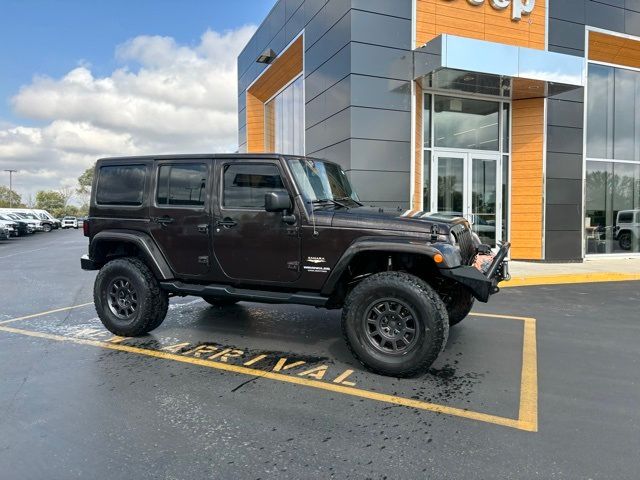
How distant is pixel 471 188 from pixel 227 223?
31.4 ft

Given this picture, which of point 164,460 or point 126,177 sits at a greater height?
point 126,177

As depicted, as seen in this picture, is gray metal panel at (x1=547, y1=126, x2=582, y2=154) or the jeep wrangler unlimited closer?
the jeep wrangler unlimited

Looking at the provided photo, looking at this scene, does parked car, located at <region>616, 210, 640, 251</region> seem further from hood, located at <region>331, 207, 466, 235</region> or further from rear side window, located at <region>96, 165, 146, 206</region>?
rear side window, located at <region>96, 165, 146, 206</region>

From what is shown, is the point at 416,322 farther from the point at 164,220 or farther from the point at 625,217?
the point at 625,217

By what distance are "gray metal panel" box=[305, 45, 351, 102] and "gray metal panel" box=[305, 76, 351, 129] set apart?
0.15m

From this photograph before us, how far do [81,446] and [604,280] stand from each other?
10.8 meters

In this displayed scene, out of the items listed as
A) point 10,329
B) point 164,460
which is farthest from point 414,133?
point 164,460

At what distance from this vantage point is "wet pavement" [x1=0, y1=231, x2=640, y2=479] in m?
2.77

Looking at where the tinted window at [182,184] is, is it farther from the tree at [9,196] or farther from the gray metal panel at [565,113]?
the tree at [9,196]

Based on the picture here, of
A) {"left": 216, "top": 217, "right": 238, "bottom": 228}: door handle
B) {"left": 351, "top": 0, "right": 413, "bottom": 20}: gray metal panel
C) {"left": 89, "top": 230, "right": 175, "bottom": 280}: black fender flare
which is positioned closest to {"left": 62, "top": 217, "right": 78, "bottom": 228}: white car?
{"left": 351, "top": 0, "right": 413, "bottom": 20}: gray metal panel

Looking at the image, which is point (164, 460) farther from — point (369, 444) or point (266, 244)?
point (266, 244)

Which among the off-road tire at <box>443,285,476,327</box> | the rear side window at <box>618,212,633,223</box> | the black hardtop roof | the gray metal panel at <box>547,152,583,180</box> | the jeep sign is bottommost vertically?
the off-road tire at <box>443,285,476,327</box>

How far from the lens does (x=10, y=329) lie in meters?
5.83

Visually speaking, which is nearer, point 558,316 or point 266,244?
point 266,244
